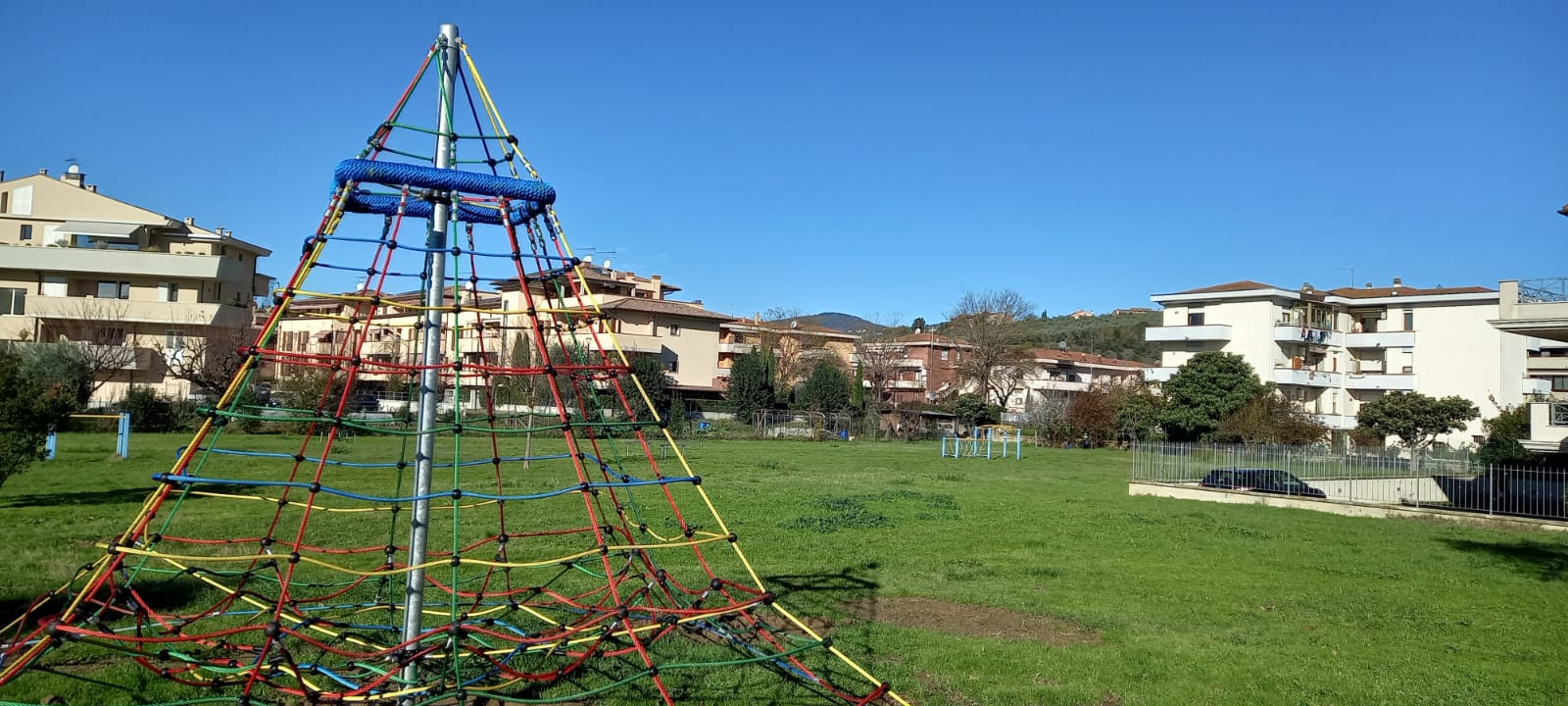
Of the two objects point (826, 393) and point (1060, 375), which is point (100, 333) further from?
point (1060, 375)

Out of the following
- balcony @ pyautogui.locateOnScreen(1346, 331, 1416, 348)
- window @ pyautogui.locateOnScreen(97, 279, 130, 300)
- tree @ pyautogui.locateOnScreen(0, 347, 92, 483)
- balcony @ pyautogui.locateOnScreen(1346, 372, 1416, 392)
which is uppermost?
balcony @ pyautogui.locateOnScreen(1346, 331, 1416, 348)

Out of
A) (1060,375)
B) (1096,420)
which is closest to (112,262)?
(1096,420)

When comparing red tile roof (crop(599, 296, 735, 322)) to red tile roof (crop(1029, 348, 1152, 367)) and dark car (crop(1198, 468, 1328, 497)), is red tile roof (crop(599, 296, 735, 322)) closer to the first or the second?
red tile roof (crop(1029, 348, 1152, 367))

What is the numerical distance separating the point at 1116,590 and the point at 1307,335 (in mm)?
36589

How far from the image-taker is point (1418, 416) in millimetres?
34469

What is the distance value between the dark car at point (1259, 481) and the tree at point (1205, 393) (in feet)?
57.4

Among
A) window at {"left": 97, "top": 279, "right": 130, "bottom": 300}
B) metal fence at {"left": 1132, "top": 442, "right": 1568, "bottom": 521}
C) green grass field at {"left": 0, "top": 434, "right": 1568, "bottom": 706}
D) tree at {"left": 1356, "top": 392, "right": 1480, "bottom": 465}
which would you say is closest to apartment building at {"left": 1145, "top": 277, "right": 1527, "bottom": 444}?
tree at {"left": 1356, "top": 392, "right": 1480, "bottom": 465}

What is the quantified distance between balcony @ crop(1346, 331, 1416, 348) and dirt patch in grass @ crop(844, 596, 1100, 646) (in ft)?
131

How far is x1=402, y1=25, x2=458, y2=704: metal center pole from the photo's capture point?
4.73 meters

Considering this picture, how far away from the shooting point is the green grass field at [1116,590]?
622 cm

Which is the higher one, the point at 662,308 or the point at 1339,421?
the point at 662,308

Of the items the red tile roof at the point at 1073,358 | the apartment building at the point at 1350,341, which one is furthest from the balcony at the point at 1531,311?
the red tile roof at the point at 1073,358

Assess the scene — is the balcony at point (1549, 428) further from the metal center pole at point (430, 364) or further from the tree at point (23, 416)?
the tree at point (23, 416)

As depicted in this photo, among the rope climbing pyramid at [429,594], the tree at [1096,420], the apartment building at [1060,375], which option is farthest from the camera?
the apartment building at [1060,375]
